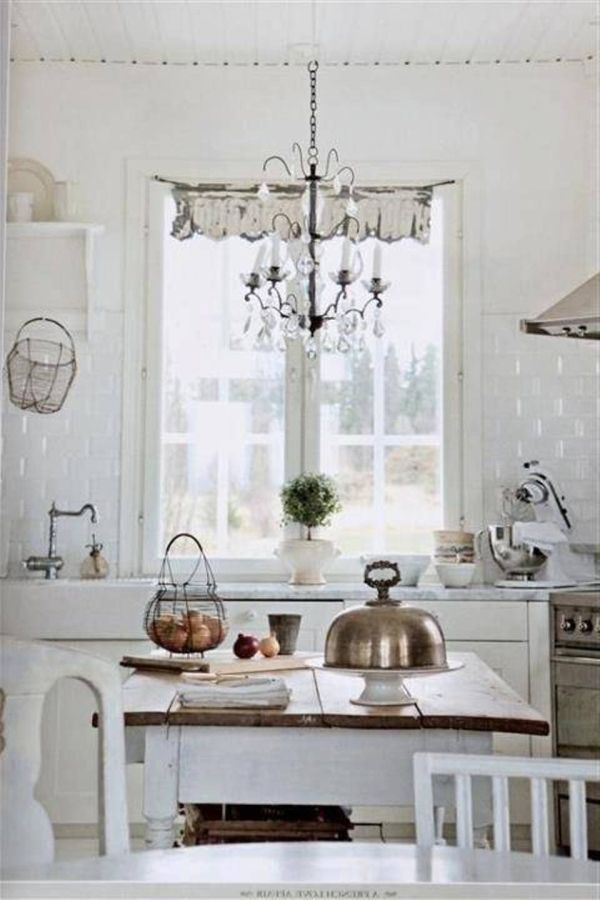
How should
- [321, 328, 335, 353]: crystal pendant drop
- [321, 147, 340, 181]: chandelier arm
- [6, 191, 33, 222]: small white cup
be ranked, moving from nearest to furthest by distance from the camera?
[6, 191, 33, 222]: small white cup
[321, 147, 340, 181]: chandelier arm
[321, 328, 335, 353]: crystal pendant drop

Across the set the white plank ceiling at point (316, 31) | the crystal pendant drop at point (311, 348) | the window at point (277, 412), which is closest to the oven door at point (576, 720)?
the window at point (277, 412)

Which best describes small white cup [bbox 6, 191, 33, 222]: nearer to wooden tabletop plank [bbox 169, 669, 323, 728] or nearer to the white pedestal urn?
the white pedestal urn

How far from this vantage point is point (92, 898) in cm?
116

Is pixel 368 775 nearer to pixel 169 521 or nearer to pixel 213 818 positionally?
pixel 213 818

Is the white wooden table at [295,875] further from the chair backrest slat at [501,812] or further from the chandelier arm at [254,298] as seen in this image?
the chandelier arm at [254,298]

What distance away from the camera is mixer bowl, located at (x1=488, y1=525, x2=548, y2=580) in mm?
1858

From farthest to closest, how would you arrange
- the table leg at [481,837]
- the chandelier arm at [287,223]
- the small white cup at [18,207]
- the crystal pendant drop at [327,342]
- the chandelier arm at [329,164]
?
1. the crystal pendant drop at [327,342]
2. the chandelier arm at [287,223]
3. the chandelier arm at [329,164]
4. the table leg at [481,837]
5. the small white cup at [18,207]

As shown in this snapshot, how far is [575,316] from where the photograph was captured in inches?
68.2

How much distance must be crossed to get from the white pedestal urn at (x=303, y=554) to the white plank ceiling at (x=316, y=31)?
2.25 feet

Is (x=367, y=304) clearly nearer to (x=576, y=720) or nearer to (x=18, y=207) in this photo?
(x=576, y=720)

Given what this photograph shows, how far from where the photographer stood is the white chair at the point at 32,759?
4.04ft

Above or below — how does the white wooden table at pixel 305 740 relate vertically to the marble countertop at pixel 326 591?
below

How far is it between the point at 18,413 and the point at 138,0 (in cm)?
57

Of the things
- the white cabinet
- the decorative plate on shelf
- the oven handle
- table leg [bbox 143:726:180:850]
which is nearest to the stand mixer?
the oven handle
